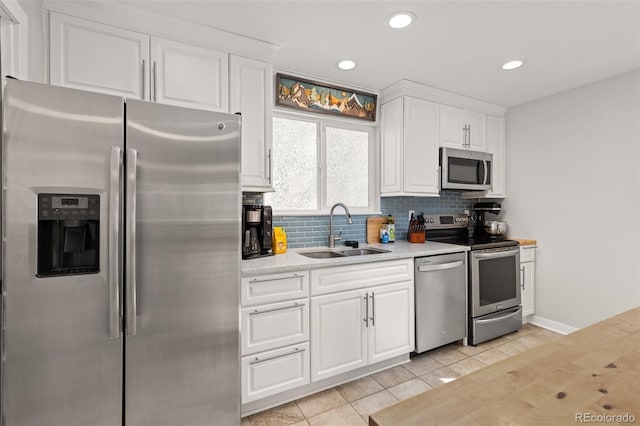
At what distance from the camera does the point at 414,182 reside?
2.91 metres

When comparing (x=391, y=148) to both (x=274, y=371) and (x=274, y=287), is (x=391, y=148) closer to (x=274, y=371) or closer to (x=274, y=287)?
(x=274, y=287)

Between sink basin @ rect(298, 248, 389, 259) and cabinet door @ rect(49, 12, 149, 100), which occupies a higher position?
cabinet door @ rect(49, 12, 149, 100)

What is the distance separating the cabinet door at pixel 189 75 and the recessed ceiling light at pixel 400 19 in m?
1.12

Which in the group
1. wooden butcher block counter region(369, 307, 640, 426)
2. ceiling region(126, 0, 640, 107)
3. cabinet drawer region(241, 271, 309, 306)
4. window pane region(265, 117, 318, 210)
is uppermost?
ceiling region(126, 0, 640, 107)

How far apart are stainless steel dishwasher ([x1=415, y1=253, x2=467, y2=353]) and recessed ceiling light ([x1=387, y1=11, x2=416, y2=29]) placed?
67.9 inches

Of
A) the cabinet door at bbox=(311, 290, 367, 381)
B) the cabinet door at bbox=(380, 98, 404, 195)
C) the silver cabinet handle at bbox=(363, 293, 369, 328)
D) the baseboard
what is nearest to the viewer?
the cabinet door at bbox=(311, 290, 367, 381)

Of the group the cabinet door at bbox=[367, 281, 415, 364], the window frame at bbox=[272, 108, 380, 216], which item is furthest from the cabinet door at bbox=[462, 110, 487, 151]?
the cabinet door at bbox=[367, 281, 415, 364]

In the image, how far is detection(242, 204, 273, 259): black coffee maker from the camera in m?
2.12

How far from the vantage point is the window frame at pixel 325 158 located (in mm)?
2717

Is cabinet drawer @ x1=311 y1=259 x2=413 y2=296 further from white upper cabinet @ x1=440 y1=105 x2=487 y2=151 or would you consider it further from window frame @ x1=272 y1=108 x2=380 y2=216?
white upper cabinet @ x1=440 y1=105 x2=487 y2=151

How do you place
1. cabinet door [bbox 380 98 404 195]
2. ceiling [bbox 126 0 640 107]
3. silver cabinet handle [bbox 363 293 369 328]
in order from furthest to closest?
cabinet door [bbox 380 98 404 195] < silver cabinet handle [bbox 363 293 369 328] < ceiling [bbox 126 0 640 107]

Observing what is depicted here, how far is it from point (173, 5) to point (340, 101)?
1.54 metres

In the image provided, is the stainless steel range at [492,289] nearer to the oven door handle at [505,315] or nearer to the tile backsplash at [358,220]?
the oven door handle at [505,315]

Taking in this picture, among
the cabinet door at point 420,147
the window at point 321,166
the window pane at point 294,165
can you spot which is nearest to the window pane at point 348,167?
the window at point 321,166
